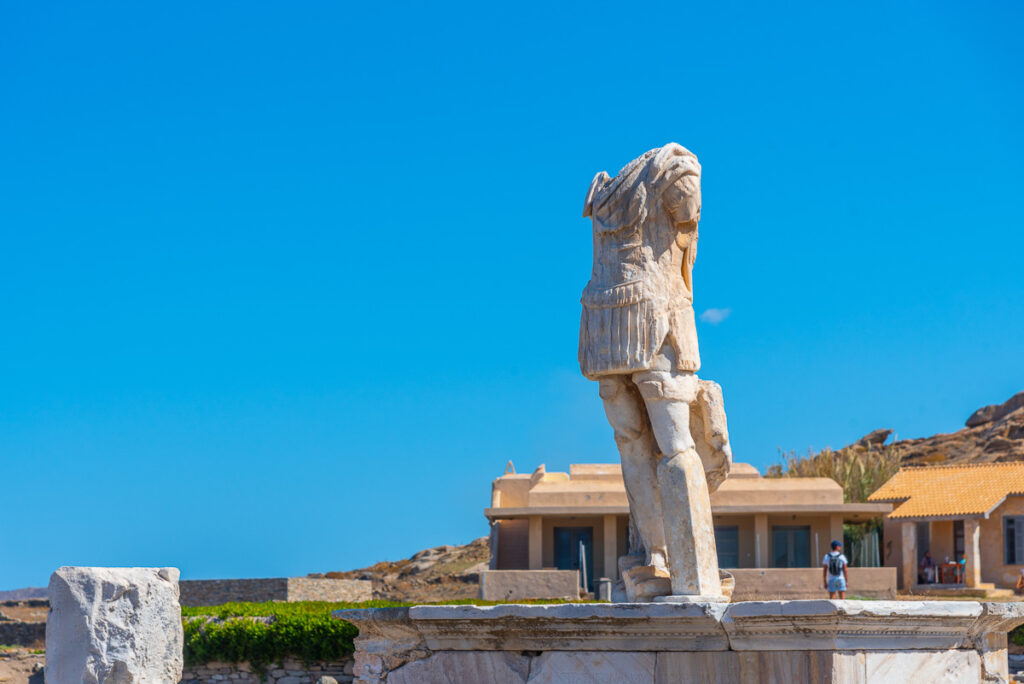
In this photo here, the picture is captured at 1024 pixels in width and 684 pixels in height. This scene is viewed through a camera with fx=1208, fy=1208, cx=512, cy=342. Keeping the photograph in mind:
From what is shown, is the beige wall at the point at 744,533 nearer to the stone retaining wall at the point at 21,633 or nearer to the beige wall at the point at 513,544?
the beige wall at the point at 513,544

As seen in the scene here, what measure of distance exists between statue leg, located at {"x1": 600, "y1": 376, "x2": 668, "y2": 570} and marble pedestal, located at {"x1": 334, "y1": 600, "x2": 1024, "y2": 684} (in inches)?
42.7

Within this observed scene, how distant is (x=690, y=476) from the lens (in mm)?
6340

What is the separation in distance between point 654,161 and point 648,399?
1332mm

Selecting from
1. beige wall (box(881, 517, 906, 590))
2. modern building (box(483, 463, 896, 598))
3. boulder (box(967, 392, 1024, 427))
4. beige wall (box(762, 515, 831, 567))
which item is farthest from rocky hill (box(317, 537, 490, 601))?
boulder (box(967, 392, 1024, 427))

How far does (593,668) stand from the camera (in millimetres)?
5719

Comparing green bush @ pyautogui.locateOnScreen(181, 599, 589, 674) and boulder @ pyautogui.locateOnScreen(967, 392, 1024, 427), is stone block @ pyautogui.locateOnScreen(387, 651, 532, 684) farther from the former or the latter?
boulder @ pyautogui.locateOnScreen(967, 392, 1024, 427)

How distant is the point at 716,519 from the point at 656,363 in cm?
2235

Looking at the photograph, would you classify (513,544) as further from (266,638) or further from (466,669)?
(466,669)

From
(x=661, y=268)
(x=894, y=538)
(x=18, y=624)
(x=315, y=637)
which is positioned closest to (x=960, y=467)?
(x=894, y=538)

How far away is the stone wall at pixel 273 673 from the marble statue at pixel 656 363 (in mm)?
13067

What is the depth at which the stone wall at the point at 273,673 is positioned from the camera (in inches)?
744

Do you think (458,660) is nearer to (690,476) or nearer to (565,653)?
(565,653)

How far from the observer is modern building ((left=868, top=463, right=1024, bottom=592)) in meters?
28.7

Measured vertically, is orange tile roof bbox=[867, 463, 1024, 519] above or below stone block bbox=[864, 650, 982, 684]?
above
